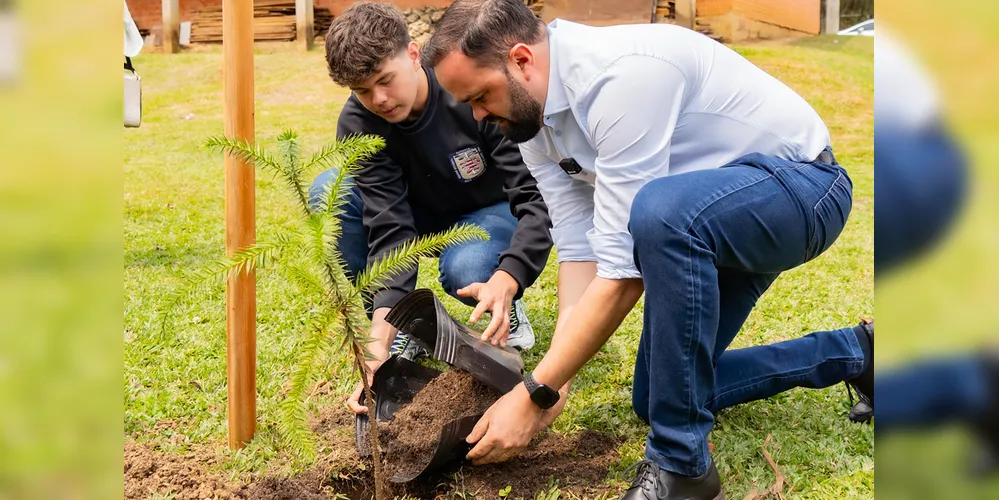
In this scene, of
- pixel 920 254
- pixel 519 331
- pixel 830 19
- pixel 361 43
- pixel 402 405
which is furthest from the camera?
pixel 830 19

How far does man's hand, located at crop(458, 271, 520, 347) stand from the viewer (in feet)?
7.64

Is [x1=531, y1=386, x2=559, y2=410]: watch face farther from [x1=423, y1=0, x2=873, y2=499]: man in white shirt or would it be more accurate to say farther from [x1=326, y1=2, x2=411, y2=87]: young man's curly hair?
[x1=326, y1=2, x2=411, y2=87]: young man's curly hair

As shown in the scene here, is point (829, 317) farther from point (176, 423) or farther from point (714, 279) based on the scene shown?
point (176, 423)

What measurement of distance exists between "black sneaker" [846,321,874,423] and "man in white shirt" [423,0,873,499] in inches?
18.3

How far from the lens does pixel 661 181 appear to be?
1.95 meters

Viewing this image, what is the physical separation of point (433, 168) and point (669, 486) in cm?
169

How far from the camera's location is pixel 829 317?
368cm

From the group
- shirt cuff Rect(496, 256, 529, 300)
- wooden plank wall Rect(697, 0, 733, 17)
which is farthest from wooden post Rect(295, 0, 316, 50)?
shirt cuff Rect(496, 256, 529, 300)

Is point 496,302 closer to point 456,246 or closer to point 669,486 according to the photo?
point 456,246

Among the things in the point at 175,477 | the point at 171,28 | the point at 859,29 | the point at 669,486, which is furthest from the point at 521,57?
the point at 171,28

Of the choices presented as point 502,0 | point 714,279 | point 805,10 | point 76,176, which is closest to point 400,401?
point 714,279

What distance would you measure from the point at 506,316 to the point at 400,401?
0.45 meters

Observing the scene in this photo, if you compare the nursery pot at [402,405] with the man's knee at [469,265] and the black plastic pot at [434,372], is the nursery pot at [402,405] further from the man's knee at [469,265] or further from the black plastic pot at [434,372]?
the man's knee at [469,265]

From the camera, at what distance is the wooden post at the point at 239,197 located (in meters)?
1.93
